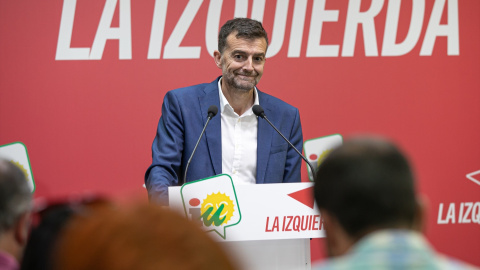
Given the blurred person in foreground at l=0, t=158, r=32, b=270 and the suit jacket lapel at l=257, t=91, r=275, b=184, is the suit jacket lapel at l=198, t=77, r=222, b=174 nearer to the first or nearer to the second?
the suit jacket lapel at l=257, t=91, r=275, b=184

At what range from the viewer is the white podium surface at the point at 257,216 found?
104 inches

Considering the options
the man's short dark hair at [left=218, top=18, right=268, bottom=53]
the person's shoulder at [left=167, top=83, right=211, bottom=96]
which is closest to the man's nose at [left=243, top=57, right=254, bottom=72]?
the man's short dark hair at [left=218, top=18, right=268, bottom=53]

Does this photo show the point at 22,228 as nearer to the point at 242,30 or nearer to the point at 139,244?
the point at 139,244

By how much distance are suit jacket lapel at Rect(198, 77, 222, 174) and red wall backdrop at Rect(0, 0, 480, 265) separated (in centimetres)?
107

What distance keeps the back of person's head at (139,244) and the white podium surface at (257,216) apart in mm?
1750

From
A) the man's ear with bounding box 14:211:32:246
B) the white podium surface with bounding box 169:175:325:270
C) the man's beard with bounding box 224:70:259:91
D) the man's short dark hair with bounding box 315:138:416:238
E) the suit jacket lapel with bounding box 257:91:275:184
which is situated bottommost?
the white podium surface with bounding box 169:175:325:270

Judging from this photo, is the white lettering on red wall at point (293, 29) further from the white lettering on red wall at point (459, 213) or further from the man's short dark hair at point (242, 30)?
the white lettering on red wall at point (459, 213)

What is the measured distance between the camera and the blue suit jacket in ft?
10.9

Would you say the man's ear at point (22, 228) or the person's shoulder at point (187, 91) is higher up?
the person's shoulder at point (187, 91)

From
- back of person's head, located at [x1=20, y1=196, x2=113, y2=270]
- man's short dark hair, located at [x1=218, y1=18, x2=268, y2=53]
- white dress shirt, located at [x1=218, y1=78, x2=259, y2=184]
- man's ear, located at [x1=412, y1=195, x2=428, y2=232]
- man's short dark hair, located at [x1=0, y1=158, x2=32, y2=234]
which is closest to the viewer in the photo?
back of person's head, located at [x1=20, y1=196, x2=113, y2=270]

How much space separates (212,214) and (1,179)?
52.4 inches

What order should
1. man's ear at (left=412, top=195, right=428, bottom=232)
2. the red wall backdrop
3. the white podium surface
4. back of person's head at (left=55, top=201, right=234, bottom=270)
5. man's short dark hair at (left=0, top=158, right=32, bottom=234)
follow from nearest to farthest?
back of person's head at (left=55, top=201, right=234, bottom=270) < man's ear at (left=412, top=195, right=428, bottom=232) < man's short dark hair at (left=0, top=158, right=32, bottom=234) < the white podium surface < the red wall backdrop

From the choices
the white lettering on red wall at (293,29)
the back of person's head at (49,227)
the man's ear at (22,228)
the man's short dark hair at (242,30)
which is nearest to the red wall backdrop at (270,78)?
the white lettering on red wall at (293,29)

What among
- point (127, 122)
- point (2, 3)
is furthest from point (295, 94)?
point (2, 3)
